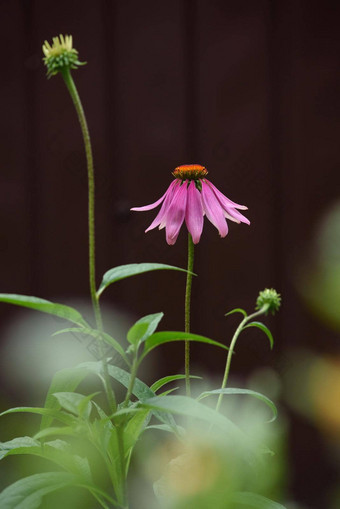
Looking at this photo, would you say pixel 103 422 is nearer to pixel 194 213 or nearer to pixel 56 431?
pixel 56 431

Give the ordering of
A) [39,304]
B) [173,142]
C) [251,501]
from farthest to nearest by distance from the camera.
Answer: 1. [173,142]
2. [251,501]
3. [39,304]

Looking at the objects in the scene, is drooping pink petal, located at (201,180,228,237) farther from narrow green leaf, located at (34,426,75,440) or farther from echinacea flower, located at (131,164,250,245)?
narrow green leaf, located at (34,426,75,440)

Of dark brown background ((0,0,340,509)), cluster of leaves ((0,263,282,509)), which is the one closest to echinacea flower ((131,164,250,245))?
cluster of leaves ((0,263,282,509))

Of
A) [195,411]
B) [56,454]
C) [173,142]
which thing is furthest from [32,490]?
[173,142]

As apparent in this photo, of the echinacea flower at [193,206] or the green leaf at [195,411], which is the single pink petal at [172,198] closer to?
the echinacea flower at [193,206]

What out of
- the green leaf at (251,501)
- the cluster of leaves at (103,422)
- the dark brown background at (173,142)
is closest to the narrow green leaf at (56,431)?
the cluster of leaves at (103,422)

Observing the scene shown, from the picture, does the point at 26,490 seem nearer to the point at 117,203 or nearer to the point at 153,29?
the point at 117,203

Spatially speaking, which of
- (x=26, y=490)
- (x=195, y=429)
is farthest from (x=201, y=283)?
(x=26, y=490)
